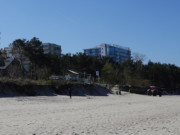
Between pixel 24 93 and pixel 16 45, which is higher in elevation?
pixel 16 45

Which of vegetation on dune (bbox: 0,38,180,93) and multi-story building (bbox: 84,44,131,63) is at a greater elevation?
multi-story building (bbox: 84,44,131,63)

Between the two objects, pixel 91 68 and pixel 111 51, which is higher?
pixel 111 51

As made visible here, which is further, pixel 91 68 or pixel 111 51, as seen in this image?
pixel 111 51

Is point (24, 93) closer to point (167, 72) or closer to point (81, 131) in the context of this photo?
point (81, 131)

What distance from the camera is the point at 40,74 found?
39250mm

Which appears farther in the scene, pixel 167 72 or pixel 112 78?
pixel 167 72

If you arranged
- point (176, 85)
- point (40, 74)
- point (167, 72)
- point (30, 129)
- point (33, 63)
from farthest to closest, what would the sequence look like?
point (176, 85)
point (167, 72)
point (33, 63)
point (40, 74)
point (30, 129)

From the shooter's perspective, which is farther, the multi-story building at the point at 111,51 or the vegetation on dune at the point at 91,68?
the multi-story building at the point at 111,51

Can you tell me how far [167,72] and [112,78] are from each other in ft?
87.6

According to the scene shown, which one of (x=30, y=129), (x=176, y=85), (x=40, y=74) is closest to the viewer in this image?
(x=30, y=129)

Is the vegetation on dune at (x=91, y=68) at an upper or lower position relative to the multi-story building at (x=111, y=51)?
lower

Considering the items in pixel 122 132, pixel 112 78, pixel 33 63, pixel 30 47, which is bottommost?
pixel 122 132

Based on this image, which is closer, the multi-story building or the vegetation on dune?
the vegetation on dune

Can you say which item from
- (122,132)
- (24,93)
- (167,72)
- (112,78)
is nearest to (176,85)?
(167,72)
